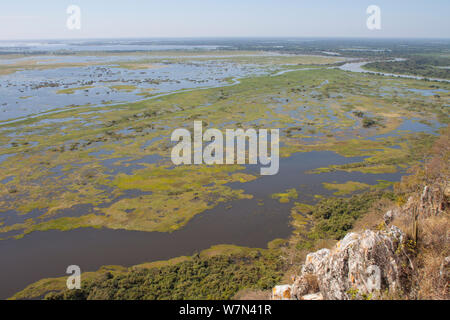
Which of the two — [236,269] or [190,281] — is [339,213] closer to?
[236,269]

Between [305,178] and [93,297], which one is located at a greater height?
[305,178]

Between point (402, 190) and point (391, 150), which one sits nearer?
point (402, 190)

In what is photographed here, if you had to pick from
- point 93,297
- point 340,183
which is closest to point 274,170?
point 340,183

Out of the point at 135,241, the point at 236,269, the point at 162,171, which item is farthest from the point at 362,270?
the point at 162,171

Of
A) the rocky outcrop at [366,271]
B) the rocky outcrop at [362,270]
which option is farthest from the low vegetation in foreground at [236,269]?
the rocky outcrop at [362,270]

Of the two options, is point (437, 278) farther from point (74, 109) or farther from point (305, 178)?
point (74, 109)
